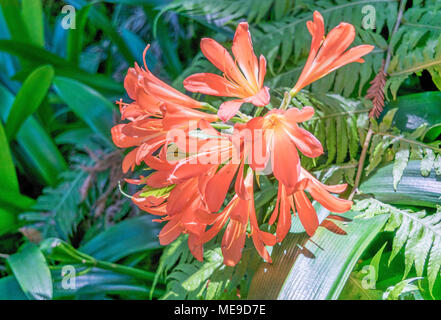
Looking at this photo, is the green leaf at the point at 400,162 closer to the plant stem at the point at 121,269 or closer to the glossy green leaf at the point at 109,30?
the plant stem at the point at 121,269

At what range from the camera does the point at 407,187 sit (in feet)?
1.64

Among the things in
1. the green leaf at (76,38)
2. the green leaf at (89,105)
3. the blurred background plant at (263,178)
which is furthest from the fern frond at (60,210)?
the green leaf at (76,38)

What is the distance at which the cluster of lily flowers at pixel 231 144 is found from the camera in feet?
1.22

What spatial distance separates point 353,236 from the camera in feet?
1.51

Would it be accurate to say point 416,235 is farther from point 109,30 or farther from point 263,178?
point 109,30

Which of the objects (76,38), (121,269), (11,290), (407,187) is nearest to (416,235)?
(407,187)

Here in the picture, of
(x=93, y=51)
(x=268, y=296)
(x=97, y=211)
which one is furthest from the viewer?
(x=93, y=51)

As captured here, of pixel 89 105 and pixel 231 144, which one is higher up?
pixel 231 144

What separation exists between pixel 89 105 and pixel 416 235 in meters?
0.68

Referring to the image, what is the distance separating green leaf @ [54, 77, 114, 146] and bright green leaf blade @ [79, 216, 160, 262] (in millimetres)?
190

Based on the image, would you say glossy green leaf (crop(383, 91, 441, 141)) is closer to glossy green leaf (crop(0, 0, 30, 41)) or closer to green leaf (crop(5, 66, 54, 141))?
green leaf (crop(5, 66, 54, 141))
